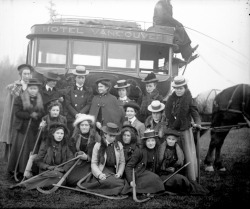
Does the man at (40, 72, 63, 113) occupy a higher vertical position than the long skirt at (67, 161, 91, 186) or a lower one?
higher

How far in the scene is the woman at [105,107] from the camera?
5637mm

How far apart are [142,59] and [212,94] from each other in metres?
1.83

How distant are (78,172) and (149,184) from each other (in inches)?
43.6

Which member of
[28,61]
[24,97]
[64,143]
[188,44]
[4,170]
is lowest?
[4,170]

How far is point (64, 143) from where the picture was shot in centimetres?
508

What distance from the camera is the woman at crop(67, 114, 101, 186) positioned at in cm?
488

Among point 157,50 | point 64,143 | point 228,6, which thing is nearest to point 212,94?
point 157,50

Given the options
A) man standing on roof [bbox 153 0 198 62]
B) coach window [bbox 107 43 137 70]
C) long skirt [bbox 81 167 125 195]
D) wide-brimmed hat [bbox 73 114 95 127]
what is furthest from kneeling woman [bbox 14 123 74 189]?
man standing on roof [bbox 153 0 198 62]

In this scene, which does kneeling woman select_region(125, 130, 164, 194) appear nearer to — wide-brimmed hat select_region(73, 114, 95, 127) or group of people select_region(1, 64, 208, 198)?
group of people select_region(1, 64, 208, 198)

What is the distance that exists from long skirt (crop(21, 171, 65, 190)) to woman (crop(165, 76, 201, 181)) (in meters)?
1.89

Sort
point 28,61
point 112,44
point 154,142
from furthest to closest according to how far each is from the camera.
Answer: point 28,61 < point 112,44 < point 154,142

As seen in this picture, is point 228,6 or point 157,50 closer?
point 228,6

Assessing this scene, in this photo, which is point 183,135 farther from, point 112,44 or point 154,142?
point 112,44

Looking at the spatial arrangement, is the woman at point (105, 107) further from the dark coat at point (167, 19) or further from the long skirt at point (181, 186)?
the dark coat at point (167, 19)
